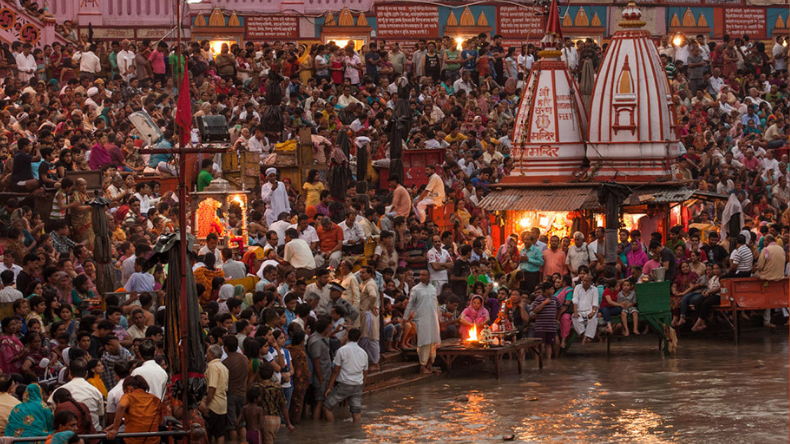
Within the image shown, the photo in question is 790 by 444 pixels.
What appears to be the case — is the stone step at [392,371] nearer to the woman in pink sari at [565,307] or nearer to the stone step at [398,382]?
the stone step at [398,382]

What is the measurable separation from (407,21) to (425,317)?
21.5 meters

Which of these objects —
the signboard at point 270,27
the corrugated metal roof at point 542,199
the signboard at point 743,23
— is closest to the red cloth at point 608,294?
the corrugated metal roof at point 542,199

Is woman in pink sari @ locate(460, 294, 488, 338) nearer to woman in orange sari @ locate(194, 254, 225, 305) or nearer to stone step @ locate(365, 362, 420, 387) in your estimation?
stone step @ locate(365, 362, 420, 387)

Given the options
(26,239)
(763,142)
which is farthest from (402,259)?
(763,142)

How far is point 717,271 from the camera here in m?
21.3

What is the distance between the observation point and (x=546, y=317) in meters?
19.8

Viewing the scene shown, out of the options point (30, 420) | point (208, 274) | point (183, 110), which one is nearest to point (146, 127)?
point (208, 274)

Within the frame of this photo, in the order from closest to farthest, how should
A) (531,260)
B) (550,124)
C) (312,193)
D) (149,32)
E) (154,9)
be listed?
(531,260) → (312,193) → (550,124) → (149,32) → (154,9)

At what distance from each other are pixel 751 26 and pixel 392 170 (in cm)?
2000

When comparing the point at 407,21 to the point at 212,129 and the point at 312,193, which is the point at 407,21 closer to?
the point at 312,193

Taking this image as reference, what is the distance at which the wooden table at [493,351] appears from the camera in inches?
719

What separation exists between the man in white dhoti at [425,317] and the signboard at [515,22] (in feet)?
72.7

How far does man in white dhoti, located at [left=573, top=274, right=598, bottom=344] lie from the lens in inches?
787

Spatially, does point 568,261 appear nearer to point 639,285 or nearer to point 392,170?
point 639,285
